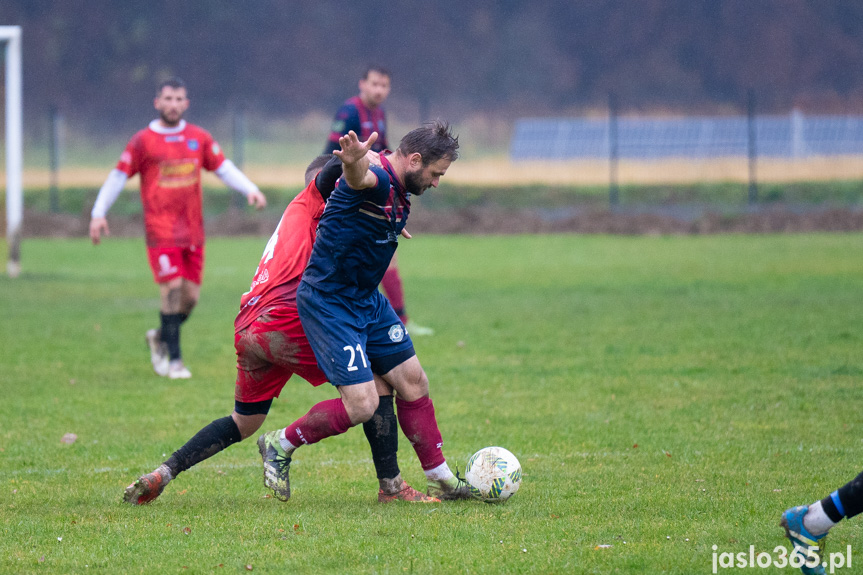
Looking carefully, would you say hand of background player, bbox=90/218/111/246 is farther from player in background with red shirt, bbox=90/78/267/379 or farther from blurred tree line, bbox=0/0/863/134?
blurred tree line, bbox=0/0/863/134

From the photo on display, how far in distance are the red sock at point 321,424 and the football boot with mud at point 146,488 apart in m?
0.62

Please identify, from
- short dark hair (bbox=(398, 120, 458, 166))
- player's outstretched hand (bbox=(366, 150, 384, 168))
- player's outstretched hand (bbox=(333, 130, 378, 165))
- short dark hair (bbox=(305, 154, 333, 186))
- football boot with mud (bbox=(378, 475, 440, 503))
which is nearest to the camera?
player's outstretched hand (bbox=(333, 130, 378, 165))

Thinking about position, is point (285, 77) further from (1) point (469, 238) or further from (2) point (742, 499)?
(2) point (742, 499)

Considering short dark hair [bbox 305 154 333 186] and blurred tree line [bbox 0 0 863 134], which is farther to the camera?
blurred tree line [bbox 0 0 863 134]

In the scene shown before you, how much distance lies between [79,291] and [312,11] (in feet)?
133

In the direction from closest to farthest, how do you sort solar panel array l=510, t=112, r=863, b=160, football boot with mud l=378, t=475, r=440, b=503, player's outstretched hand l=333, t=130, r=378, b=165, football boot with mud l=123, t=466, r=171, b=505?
player's outstretched hand l=333, t=130, r=378, b=165 < football boot with mud l=123, t=466, r=171, b=505 < football boot with mud l=378, t=475, r=440, b=503 < solar panel array l=510, t=112, r=863, b=160

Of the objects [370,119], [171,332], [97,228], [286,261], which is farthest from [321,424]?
[370,119]

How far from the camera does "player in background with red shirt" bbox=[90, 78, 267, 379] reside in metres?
8.74

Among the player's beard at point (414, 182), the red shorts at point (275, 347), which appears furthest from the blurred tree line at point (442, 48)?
the player's beard at point (414, 182)

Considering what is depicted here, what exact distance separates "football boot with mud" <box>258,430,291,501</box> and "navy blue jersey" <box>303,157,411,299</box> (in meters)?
0.81

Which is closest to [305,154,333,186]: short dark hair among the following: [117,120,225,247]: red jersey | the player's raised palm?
the player's raised palm

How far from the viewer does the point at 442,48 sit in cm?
5275

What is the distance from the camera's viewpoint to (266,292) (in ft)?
16.9

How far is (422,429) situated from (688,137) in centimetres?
2905
